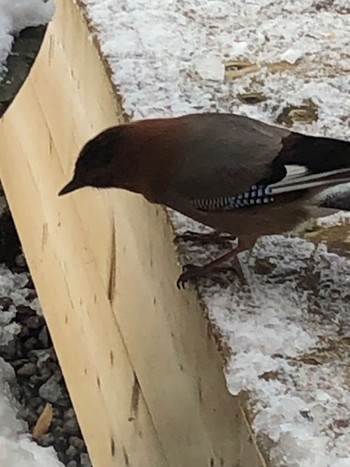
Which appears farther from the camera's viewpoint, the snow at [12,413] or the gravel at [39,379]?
the gravel at [39,379]

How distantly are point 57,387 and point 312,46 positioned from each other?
100cm

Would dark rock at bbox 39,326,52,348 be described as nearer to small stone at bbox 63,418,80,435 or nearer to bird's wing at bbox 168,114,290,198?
small stone at bbox 63,418,80,435

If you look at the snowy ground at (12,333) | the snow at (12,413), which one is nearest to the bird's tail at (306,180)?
the snowy ground at (12,333)

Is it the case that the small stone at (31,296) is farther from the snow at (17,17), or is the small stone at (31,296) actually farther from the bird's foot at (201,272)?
the snow at (17,17)

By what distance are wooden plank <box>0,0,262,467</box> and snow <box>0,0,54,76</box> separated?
1.44 feet

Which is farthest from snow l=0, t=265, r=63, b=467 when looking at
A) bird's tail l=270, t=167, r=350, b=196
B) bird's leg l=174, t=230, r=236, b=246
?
bird's tail l=270, t=167, r=350, b=196

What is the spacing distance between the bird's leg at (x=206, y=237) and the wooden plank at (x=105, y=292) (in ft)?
0.08

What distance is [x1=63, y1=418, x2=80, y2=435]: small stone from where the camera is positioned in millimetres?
2416

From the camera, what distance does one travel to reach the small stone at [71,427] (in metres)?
2.42

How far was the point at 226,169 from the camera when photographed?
4.87 feet

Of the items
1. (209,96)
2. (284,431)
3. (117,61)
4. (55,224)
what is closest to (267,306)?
(284,431)

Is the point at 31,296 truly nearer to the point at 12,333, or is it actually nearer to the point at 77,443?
the point at 12,333

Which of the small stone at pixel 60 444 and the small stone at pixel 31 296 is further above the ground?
the small stone at pixel 31 296

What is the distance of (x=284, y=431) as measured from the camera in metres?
1.21
